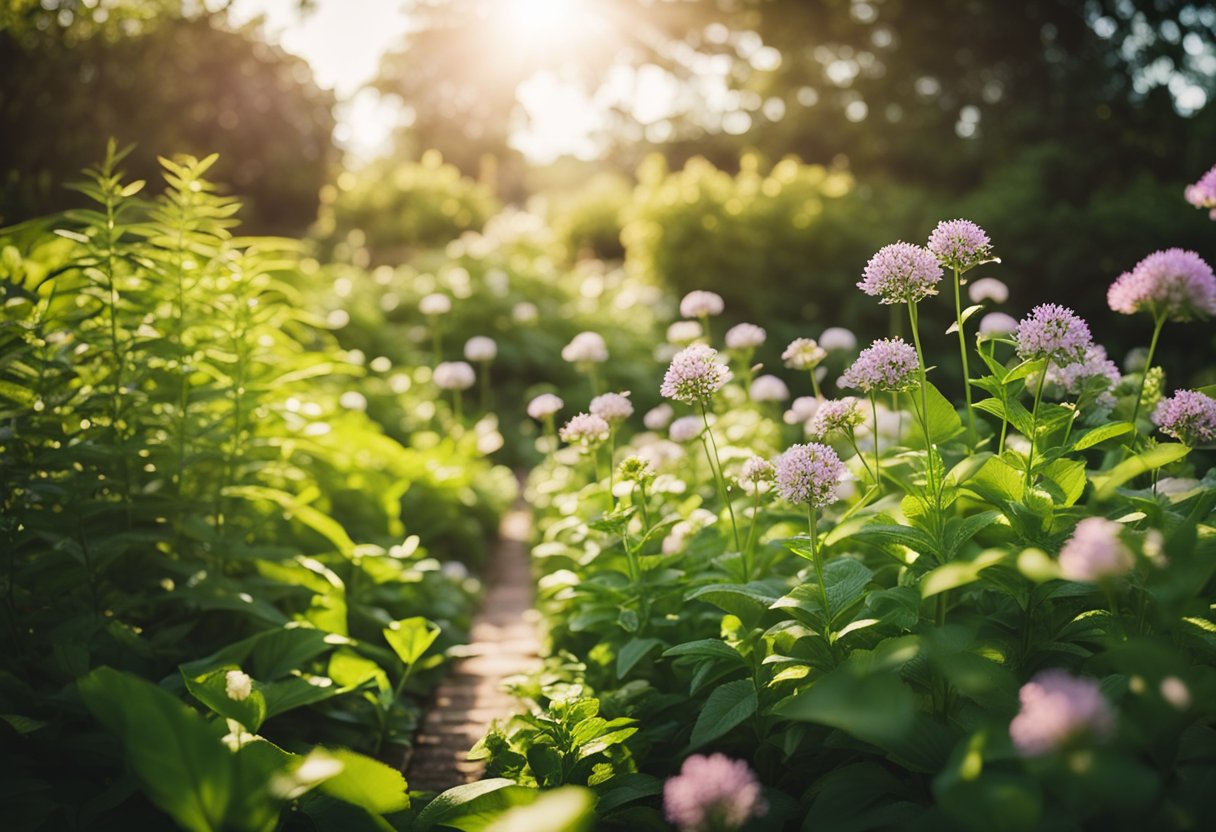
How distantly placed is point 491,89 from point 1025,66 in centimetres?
963

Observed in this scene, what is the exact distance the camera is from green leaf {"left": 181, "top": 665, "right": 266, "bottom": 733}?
1.62 m

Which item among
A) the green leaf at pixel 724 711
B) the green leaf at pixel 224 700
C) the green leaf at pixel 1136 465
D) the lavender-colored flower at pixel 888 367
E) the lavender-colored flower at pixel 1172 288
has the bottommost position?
the green leaf at pixel 724 711

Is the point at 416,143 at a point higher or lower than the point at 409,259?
higher

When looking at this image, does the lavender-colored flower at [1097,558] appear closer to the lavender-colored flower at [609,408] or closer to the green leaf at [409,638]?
the lavender-colored flower at [609,408]

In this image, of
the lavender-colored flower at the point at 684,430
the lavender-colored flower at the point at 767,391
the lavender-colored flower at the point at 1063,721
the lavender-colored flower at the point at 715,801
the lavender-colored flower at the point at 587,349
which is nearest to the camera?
the lavender-colored flower at the point at 1063,721

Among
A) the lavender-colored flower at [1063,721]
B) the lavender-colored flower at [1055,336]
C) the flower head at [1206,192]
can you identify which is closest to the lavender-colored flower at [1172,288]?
the lavender-colored flower at [1055,336]

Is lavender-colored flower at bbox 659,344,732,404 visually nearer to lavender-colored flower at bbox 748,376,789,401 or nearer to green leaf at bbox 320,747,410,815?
green leaf at bbox 320,747,410,815

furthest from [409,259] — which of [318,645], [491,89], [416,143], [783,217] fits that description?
[416,143]

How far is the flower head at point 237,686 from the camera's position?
5.20 ft

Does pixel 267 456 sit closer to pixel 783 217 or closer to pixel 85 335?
pixel 85 335

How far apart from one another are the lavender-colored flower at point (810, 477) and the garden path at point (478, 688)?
4.08ft

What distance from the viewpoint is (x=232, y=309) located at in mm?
2512

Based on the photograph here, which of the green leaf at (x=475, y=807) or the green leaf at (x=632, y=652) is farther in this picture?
the green leaf at (x=632, y=652)

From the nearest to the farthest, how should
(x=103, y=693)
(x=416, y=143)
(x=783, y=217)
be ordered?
(x=103, y=693) → (x=783, y=217) → (x=416, y=143)
